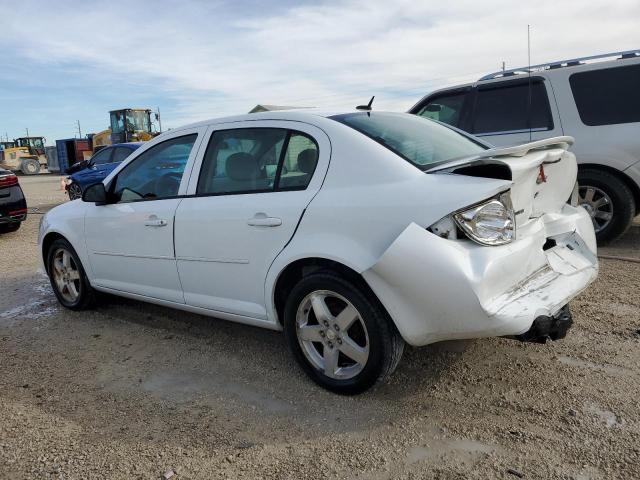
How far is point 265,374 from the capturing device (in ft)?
11.2

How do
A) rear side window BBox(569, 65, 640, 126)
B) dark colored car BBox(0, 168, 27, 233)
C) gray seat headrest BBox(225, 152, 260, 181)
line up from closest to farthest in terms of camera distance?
gray seat headrest BBox(225, 152, 260, 181) → rear side window BBox(569, 65, 640, 126) → dark colored car BBox(0, 168, 27, 233)

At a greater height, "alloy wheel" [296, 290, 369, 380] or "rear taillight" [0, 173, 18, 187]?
"rear taillight" [0, 173, 18, 187]

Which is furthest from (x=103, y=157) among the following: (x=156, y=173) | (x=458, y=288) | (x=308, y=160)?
(x=458, y=288)

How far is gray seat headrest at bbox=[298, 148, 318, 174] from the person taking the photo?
3.12 m

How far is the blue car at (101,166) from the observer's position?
535 inches

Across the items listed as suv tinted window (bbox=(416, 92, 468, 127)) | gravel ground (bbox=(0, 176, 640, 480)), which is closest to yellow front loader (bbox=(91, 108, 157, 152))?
suv tinted window (bbox=(416, 92, 468, 127))

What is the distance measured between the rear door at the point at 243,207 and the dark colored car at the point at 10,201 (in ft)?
22.7

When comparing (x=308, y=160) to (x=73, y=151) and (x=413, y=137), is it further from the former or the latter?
(x=73, y=151)

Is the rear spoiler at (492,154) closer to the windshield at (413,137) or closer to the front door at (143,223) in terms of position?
the windshield at (413,137)

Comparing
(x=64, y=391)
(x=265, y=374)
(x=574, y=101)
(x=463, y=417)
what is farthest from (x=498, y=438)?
(x=574, y=101)

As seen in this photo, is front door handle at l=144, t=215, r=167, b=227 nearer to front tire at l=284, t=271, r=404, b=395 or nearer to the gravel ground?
the gravel ground

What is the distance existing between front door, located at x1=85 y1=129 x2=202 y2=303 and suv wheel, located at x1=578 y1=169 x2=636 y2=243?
4356 millimetres

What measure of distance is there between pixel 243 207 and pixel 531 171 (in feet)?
5.46

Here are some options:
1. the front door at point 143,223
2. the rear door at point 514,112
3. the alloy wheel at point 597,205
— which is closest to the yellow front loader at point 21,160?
the front door at point 143,223
